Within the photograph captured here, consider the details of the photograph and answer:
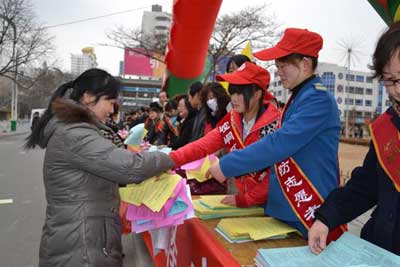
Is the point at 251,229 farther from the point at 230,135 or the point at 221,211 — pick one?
the point at 230,135

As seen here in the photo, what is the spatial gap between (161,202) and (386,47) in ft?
3.26

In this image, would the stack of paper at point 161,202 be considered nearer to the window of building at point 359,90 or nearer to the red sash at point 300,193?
the red sash at point 300,193

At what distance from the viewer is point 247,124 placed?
7.17ft

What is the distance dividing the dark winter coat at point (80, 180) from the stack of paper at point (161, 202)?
0.29 ft

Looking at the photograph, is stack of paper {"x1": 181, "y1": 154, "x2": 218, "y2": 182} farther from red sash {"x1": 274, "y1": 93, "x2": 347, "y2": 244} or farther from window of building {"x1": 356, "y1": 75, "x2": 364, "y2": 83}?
window of building {"x1": 356, "y1": 75, "x2": 364, "y2": 83}

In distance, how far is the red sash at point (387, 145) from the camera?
1.18 m

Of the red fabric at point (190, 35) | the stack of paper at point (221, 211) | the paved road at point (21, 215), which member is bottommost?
the paved road at point (21, 215)

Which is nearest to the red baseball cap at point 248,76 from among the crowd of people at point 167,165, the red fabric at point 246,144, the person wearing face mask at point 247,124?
the person wearing face mask at point 247,124

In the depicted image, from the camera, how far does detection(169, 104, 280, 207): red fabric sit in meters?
1.94

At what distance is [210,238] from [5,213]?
484cm

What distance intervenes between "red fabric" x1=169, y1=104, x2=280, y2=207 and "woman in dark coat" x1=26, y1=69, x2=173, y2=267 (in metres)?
0.47

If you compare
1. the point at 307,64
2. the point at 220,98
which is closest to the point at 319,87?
the point at 307,64

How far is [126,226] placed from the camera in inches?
103

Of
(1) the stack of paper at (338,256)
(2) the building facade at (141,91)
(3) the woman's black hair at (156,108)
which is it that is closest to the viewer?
(1) the stack of paper at (338,256)
